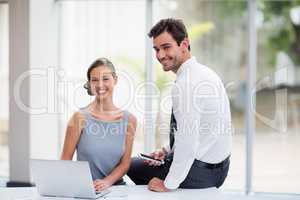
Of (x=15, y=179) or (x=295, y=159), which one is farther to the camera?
(x=295, y=159)

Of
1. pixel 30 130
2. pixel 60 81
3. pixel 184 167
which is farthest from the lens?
pixel 60 81

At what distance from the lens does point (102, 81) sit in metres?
2.98

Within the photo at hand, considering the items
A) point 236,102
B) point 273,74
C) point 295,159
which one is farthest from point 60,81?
point 295,159

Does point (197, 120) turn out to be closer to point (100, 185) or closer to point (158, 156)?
point (158, 156)

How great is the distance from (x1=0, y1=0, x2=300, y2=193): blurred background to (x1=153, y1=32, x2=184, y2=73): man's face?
2.37 meters

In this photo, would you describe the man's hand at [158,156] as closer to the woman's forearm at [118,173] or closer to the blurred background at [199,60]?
the woman's forearm at [118,173]

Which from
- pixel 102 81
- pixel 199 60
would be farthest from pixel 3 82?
pixel 102 81

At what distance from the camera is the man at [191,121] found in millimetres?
2562

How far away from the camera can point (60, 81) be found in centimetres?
523

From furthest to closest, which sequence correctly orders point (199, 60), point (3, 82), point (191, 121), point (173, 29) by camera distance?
point (199, 60), point (3, 82), point (173, 29), point (191, 121)

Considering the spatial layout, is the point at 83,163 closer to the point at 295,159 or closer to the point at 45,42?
the point at 45,42

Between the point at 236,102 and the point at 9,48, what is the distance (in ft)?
8.48

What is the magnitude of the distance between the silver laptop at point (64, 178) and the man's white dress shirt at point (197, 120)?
0.44 meters

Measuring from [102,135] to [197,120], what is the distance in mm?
642
